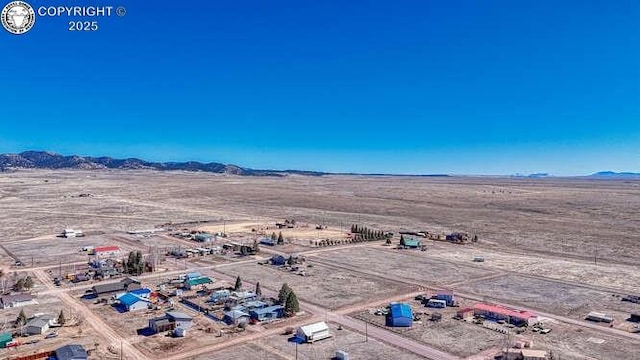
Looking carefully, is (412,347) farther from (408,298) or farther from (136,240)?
(136,240)

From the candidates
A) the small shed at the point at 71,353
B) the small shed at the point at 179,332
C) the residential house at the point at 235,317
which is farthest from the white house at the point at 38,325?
the residential house at the point at 235,317

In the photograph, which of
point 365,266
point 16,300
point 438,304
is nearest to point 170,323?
point 16,300

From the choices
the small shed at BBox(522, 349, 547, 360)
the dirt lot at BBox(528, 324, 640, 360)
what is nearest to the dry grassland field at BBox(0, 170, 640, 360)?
the dirt lot at BBox(528, 324, 640, 360)

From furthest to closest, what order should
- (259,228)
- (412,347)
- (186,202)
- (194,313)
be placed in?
(186,202) → (259,228) → (194,313) → (412,347)

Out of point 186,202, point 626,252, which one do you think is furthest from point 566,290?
point 186,202

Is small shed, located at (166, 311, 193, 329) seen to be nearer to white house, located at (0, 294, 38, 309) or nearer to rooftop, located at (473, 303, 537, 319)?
white house, located at (0, 294, 38, 309)

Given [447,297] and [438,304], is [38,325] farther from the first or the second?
[447,297]
